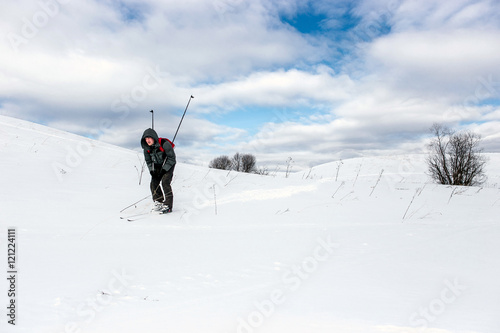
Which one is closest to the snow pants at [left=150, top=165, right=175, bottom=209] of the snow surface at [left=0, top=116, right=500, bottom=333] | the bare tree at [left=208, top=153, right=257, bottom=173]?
the snow surface at [left=0, top=116, right=500, bottom=333]

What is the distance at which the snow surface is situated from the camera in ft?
5.42

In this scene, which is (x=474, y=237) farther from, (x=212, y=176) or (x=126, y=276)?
(x=212, y=176)

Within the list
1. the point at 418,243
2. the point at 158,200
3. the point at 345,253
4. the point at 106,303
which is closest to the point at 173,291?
the point at 106,303

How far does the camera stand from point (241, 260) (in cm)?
279

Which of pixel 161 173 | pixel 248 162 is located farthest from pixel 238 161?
pixel 161 173

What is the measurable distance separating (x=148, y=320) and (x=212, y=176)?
22.0 ft

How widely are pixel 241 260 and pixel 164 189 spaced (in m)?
2.73

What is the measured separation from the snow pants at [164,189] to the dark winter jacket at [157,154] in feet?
0.59

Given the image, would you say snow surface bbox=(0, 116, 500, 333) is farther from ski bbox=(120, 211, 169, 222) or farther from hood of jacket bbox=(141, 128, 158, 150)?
hood of jacket bbox=(141, 128, 158, 150)

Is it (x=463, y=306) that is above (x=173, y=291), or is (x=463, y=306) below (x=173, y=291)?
below

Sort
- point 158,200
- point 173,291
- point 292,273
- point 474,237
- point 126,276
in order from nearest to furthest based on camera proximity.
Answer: point 173,291 < point 126,276 < point 292,273 < point 474,237 < point 158,200

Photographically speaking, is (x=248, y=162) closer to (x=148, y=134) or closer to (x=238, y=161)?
(x=238, y=161)

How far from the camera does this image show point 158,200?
5.24 meters

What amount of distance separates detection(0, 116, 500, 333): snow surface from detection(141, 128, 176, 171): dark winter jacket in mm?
904
